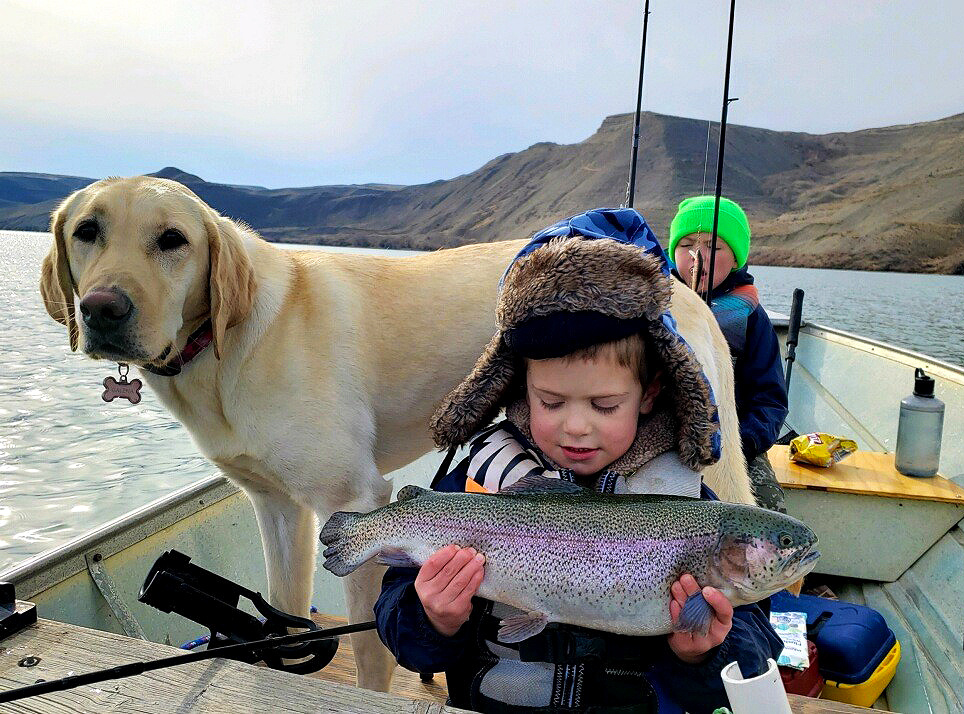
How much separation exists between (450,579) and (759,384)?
301cm

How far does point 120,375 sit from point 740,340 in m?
3.27

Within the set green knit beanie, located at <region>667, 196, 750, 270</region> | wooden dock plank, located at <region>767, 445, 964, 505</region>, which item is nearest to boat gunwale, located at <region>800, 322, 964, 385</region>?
wooden dock plank, located at <region>767, 445, 964, 505</region>

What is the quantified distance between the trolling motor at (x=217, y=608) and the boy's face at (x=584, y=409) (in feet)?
3.59

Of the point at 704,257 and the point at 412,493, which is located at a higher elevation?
the point at 704,257

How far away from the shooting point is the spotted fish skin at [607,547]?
1.35m

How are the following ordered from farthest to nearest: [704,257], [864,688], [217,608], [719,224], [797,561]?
[704,257] → [719,224] → [864,688] → [217,608] → [797,561]

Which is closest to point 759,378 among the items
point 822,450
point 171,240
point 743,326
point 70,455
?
point 743,326

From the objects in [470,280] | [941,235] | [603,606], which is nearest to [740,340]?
[470,280]

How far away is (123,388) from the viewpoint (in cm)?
268

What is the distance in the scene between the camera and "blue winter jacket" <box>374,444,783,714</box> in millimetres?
1586

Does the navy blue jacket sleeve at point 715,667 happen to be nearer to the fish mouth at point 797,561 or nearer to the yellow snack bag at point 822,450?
the fish mouth at point 797,561

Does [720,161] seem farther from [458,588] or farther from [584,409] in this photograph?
[458,588]

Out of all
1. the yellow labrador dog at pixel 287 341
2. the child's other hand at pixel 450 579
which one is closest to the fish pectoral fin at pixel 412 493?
the child's other hand at pixel 450 579

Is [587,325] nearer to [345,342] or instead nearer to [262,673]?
[262,673]
